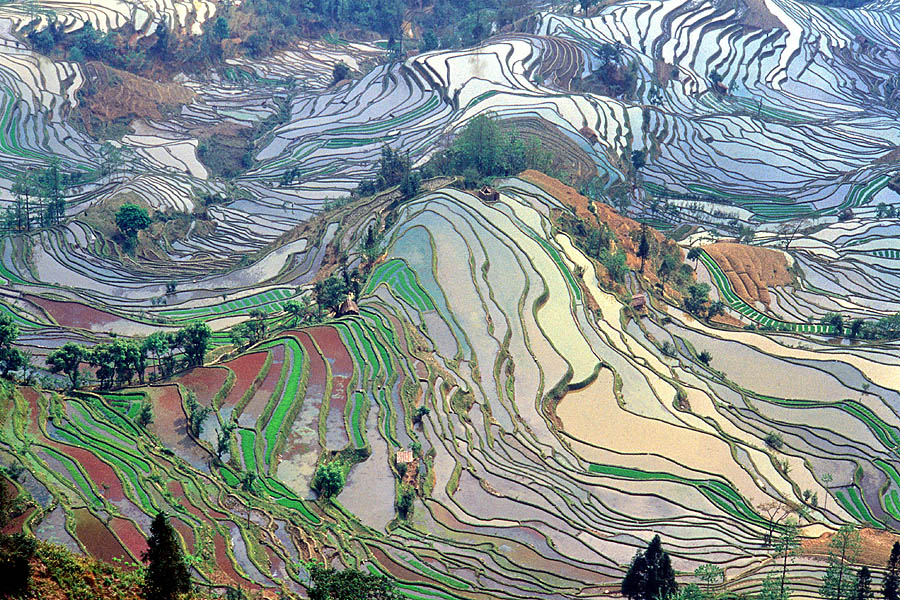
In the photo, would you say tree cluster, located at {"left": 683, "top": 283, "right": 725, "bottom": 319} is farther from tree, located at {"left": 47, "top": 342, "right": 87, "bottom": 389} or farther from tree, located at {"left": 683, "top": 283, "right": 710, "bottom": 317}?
tree, located at {"left": 47, "top": 342, "right": 87, "bottom": 389}

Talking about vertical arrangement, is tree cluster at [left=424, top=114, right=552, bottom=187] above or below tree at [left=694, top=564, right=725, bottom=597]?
above

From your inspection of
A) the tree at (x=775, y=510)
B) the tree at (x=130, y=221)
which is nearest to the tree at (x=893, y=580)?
the tree at (x=775, y=510)

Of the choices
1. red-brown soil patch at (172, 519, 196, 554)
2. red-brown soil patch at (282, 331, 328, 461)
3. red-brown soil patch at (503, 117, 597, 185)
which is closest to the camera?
red-brown soil patch at (172, 519, 196, 554)

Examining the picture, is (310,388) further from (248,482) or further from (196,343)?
(248,482)

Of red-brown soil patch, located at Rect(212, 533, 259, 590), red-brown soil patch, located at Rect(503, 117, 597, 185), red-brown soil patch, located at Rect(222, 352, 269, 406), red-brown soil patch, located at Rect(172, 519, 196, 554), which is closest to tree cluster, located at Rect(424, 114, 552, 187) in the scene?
red-brown soil patch, located at Rect(503, 117, 597, 185)

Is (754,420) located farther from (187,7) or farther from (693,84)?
(187,7)
